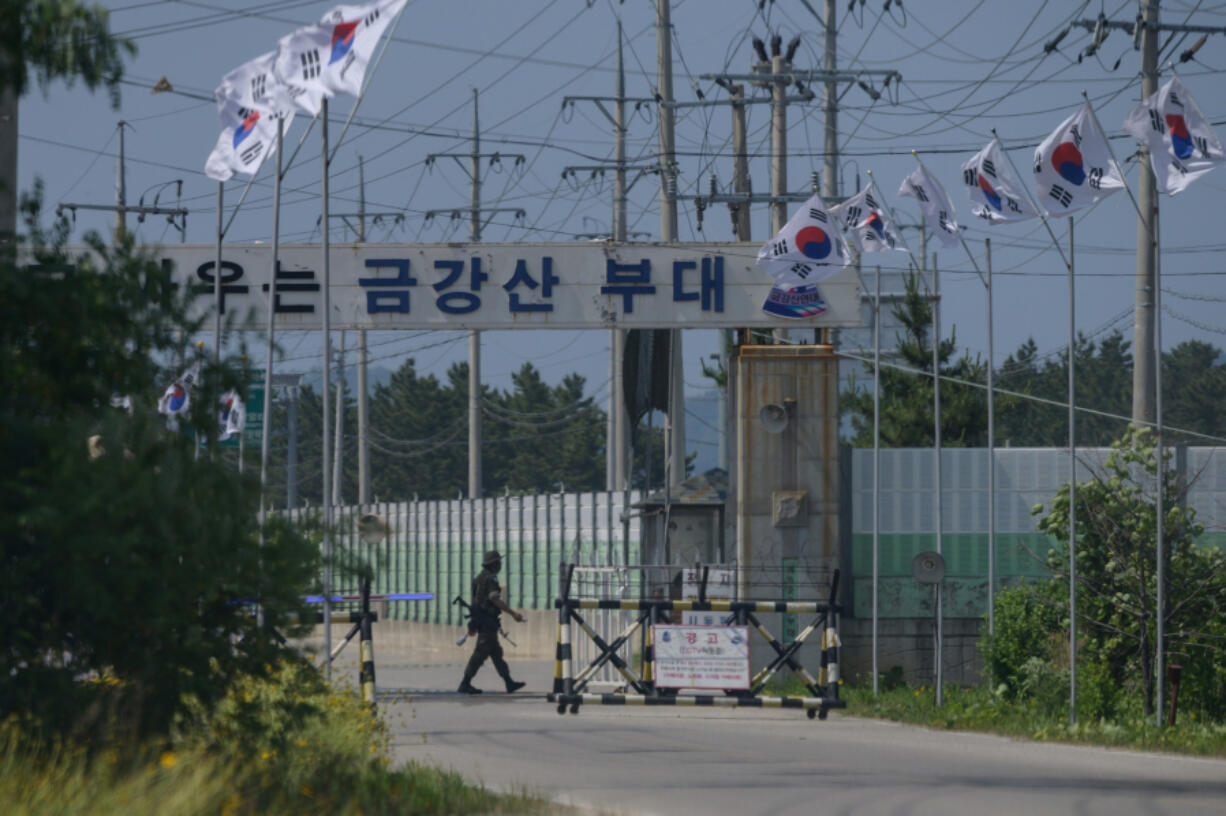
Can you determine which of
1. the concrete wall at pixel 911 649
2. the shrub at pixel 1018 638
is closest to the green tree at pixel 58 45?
the shrub at pixel 1018 638

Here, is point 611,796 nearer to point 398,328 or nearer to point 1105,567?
point 1105,567

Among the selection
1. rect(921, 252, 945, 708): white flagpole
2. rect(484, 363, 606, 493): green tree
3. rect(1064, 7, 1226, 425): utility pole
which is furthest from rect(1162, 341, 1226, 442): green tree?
rect(921, 252, 945, 708): white flagpole

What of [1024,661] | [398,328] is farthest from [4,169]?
[1024,661]

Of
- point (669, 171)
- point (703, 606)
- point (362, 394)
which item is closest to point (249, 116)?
point (703, 606)

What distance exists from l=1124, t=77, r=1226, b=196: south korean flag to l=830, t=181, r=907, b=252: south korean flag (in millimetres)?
6407

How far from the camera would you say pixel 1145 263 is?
27562 millimetres

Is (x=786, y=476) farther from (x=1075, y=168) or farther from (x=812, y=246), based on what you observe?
(x=1075, y=168)

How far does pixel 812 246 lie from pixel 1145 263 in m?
7.42

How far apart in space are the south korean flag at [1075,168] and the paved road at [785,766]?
5818 mm

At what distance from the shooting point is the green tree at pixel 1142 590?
19594 millimetres

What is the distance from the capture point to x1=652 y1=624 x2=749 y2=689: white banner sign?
18766 mm

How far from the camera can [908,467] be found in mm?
26156

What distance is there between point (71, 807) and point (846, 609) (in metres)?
18.6

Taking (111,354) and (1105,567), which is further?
(1105,567)
